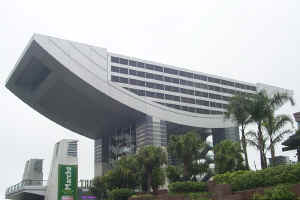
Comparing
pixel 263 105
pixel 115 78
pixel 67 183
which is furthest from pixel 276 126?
pixel 115 78

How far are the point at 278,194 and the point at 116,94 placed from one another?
197ft

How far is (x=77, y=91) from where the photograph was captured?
86375mm

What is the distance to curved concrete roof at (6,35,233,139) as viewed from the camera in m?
79.4

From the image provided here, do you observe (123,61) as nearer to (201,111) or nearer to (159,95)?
(159,95)

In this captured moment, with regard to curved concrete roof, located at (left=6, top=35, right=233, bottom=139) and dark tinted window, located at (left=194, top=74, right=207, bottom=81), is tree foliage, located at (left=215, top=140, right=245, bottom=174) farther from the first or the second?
dark tinted window, located at (left=194, top=74, right=207, bottom=81)

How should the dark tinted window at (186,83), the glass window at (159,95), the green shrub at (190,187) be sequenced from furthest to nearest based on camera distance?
the dark tinted window at (186,83)
the glass window at (159,95)
the green shrub at (190,187)

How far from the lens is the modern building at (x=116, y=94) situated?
Result: 80.9 m

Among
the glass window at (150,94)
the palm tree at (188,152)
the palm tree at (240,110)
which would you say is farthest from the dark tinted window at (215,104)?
the palm tree at (240,110)

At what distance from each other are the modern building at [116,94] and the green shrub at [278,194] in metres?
57.6

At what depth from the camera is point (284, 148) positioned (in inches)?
1613

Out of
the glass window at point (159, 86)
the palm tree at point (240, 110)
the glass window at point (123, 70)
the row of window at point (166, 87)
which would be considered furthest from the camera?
the glass window at point (159, 86)

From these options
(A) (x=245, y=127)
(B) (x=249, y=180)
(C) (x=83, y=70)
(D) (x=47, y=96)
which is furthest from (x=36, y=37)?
(B) (x=249, y=180)

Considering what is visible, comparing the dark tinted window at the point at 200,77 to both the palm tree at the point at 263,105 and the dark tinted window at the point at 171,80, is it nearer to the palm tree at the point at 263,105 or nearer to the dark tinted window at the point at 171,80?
the dark tinted window at the point at 171,80

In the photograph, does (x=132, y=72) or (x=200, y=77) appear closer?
(x=132, y=72)
